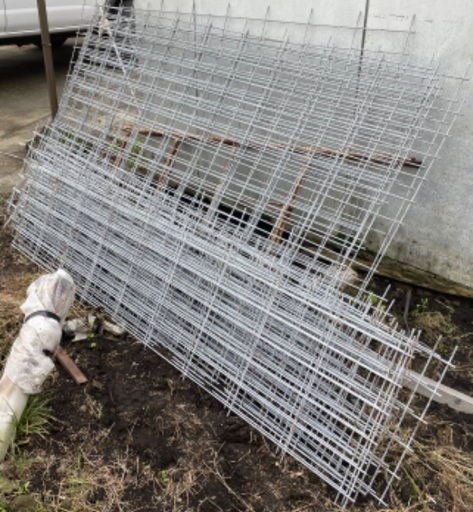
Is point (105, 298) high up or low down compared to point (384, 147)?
down

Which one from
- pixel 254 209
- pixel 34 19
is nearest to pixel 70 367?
pixel 254 209

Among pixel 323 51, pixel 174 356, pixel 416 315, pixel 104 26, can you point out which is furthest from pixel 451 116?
pixel 104 26

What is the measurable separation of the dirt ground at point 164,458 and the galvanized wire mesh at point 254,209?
98 mm

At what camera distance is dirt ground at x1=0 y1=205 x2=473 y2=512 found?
7.10ft

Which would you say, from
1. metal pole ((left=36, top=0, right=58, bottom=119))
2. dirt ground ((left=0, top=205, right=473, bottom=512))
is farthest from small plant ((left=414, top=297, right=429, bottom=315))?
metal pole ((left=36, top=0, right=58, bottom=119))

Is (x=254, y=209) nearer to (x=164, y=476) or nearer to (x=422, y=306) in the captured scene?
(x=422, y=306)

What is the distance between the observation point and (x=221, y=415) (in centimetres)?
253

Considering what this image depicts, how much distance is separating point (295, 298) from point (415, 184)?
1.46 m

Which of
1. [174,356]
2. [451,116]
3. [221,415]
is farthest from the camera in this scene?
[451,116]

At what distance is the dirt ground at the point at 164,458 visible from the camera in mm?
2164

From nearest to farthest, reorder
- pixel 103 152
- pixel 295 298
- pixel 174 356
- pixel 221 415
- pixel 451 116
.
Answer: pixel 295 298 → pixel 221 415 → pixel 174 356 → pixel 451 116 → pixel 103 152

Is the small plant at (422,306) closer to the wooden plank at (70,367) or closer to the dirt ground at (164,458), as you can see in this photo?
the dirt ground at (164,458)

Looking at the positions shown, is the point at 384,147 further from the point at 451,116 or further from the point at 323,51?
the point at 323,51

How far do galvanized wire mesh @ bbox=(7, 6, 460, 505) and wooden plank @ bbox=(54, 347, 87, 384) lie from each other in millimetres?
389
